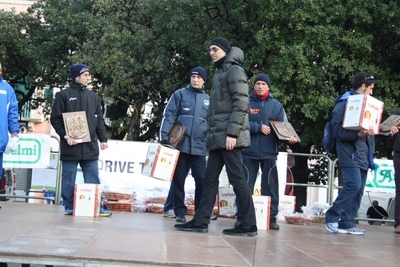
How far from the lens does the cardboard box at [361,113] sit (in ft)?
28.6

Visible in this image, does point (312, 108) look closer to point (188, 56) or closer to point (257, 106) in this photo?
point (188, 56)

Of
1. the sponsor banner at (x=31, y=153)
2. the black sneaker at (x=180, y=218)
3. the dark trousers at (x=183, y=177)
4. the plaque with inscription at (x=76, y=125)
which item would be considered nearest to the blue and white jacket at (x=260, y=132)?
the dark trousers at (x=183, y=177)

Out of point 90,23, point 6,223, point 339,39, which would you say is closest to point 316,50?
point 339,39

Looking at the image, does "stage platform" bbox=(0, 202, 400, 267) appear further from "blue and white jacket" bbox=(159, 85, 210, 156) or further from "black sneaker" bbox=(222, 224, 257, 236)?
"blue and white jacket" bbox=(159, 85, 210, 156)

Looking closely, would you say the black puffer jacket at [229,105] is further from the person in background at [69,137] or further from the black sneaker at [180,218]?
the person in background at [69,137]

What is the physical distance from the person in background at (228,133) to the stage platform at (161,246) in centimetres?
26

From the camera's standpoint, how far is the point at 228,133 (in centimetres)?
765

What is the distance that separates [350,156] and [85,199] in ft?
11.7

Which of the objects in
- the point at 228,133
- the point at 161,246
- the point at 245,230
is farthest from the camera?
the point at 245,230

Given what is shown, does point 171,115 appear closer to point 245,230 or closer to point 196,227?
point 196,227

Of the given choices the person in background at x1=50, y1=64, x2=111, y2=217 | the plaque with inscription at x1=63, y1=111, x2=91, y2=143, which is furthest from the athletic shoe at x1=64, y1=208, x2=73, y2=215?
the plaque with inscription at x1=63, y1=111, x2=91, y2=143

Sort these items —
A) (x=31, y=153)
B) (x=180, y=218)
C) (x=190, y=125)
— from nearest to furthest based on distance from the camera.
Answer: (x=180, y=218)
(x=190, y=125)
(x=31, y=153)

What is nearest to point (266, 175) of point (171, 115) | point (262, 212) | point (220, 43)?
point (262, 212)

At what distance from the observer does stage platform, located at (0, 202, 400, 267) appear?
18.3ft
